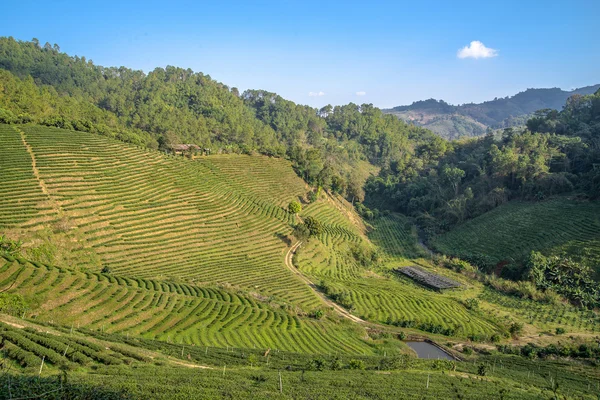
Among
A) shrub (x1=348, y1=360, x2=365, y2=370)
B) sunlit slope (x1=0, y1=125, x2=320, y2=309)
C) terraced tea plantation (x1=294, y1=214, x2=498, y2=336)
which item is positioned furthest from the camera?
sunlit slope (x1=0, y1=125, x2=320, y2=309)

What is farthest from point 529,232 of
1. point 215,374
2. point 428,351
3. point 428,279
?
point 215,374

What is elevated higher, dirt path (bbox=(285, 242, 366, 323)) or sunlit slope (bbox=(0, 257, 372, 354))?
sunlit slope (bbox=(0, 257, 372, 354))

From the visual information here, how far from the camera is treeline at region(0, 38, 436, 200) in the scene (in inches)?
2985

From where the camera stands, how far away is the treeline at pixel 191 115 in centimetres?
7581

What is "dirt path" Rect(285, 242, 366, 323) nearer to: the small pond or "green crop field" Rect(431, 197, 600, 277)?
the small pond

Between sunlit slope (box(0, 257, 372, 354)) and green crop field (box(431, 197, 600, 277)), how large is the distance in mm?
36643

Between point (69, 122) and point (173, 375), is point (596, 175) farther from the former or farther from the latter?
point (69, 122)

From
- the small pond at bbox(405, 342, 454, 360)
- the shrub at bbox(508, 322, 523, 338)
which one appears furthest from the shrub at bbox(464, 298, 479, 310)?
the small pond at bbox(405, 342, 454, 360)

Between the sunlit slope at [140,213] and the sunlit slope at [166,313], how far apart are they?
5630mm

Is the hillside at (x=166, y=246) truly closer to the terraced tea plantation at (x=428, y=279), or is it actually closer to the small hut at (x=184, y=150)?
the terraced tea plantation at (x=428, y=279)

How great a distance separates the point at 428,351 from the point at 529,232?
123 feet

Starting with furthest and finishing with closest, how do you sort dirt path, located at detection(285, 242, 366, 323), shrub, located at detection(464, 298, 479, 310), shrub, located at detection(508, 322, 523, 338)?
shrub, located at detection(464, 298, 479, 310) < dirt path, located at detection(285, 242, 366, 323) < shrub, located at detection(508, 322, 523, 338)

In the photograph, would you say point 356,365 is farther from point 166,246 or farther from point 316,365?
point 166,246

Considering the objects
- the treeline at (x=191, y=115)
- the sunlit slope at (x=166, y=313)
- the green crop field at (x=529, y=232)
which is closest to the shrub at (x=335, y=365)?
the sunlit slope at (x=166, y=313)
